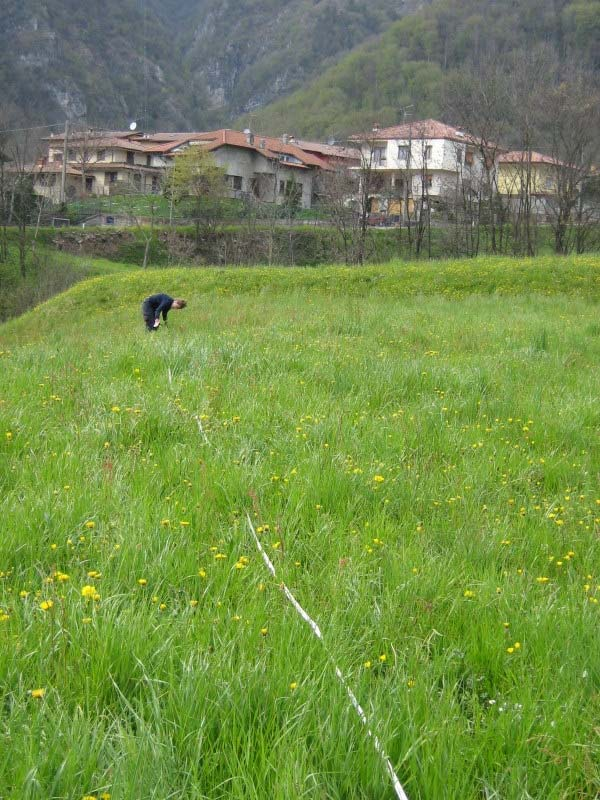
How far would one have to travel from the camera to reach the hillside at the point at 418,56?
3494 inches

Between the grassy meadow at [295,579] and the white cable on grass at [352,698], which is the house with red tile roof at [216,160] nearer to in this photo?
the grassy meadow at [295,579]

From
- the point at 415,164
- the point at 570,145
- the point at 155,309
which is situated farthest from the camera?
the point at 415,164

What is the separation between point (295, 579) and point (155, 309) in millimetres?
9996

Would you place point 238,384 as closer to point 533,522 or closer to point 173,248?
point 533,522

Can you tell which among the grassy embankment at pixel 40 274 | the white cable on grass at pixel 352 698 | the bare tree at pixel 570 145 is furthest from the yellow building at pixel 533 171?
the white cable on grass at pixel 352 698

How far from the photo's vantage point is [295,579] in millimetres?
3689

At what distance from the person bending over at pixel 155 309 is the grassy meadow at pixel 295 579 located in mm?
4486

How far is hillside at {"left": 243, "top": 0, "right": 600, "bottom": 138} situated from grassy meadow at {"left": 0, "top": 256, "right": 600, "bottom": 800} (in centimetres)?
8132

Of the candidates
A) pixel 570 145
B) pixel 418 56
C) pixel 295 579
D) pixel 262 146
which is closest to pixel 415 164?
pixel 262 146

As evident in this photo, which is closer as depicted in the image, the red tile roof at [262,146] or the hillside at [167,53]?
the red tile roof at [262,146]

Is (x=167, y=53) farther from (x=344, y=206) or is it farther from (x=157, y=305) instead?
(x=157, y=305)

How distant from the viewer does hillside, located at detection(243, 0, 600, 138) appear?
88.8m

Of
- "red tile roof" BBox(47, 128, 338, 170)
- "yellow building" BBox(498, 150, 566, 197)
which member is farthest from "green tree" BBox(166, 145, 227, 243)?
"yellow building" BBox(498, 150, 566, 197)

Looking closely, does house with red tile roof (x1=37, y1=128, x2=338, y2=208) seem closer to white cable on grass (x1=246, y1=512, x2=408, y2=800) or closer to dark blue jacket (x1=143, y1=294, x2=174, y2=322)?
dark blue jacket (x1=143, y1=294, x2=174, y2=322)
